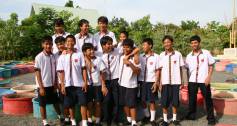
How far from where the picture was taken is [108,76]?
6.39 metres

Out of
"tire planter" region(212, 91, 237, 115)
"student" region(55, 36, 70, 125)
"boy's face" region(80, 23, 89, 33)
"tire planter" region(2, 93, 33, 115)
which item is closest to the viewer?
"student" region(55, 36, 70, 125)

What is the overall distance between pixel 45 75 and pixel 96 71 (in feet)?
3.08

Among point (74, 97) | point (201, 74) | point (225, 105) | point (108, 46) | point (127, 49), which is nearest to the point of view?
point (127, 49)

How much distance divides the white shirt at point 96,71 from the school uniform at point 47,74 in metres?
0.70

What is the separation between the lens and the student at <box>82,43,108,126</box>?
6.17m

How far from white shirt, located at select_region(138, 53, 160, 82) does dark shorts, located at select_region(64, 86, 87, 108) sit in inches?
46.7

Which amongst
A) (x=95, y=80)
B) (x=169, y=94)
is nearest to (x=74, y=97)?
(x=95, y=80)

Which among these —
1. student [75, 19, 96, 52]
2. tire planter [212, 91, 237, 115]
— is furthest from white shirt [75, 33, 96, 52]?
tire planter [212, 91, 237, 115]

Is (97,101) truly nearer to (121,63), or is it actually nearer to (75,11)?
(121,63)

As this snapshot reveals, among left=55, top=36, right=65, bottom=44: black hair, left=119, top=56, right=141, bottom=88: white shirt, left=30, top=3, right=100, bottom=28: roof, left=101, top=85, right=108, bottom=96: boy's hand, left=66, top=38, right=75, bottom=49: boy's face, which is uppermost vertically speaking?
left=30, top=3, right=100, bottom=28: roof

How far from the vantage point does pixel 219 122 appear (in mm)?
6707

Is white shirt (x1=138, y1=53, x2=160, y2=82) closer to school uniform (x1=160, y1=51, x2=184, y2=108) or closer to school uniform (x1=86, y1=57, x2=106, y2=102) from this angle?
school uniform (x1=160, y1=51, x2=184, y2=108)

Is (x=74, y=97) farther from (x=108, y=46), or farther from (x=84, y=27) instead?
(x=84, y=27)

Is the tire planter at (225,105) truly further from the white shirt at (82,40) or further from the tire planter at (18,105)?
the tire planter at (18,105)
